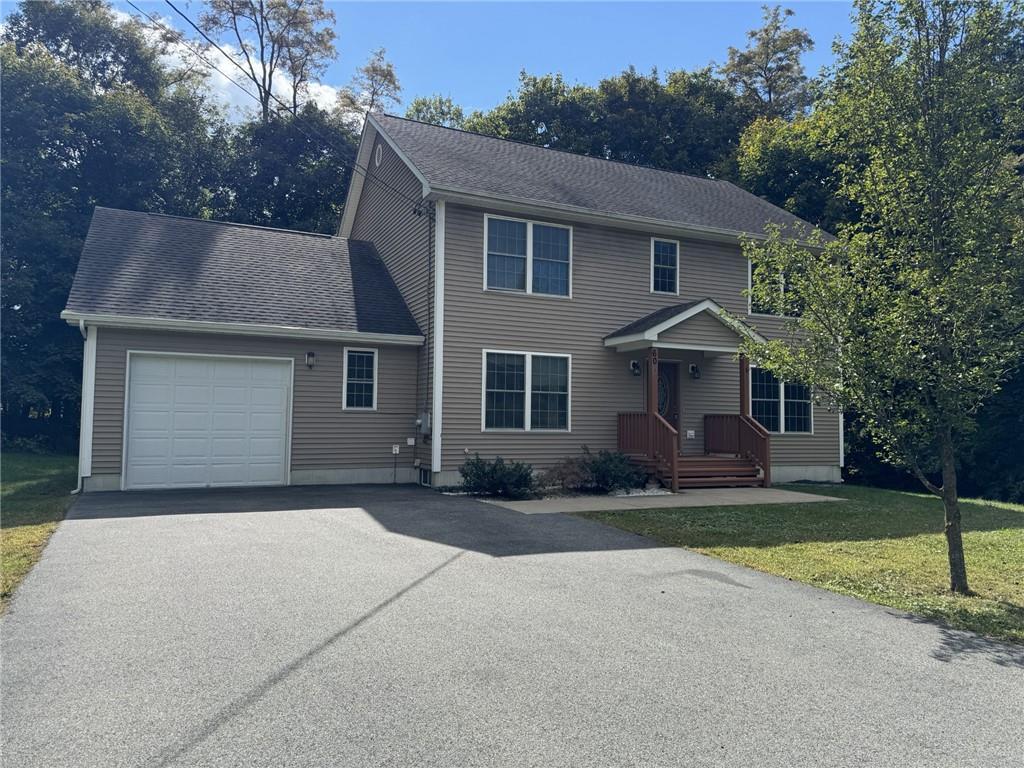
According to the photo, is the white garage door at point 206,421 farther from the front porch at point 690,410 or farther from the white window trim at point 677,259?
the white window trim at point 677,259

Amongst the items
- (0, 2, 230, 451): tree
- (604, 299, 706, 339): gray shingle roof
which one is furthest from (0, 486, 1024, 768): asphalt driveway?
(0, 2, 230, 451): tree

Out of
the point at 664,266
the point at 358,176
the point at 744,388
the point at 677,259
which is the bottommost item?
the point at 744,388

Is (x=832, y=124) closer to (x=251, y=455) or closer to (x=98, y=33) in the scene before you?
(x=251, y=455)

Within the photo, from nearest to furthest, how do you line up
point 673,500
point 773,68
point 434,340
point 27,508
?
point 27,508 → point 673,500 → point 434,340 → point 773,68

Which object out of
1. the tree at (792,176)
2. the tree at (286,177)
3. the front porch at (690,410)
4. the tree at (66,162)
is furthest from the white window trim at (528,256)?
the tree at (286,177)

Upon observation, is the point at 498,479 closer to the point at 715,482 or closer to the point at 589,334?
the point at 589,334

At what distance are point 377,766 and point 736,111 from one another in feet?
115

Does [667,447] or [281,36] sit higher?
[281,36]

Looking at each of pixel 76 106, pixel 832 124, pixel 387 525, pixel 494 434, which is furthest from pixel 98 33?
pixel 832 124

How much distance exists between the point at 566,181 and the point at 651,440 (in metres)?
6.15

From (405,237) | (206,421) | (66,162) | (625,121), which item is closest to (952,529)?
(206,421)

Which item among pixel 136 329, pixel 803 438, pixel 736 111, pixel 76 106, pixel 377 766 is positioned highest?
pixel 736 111

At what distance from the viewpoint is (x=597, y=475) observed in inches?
493

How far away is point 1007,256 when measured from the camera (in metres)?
6.13
